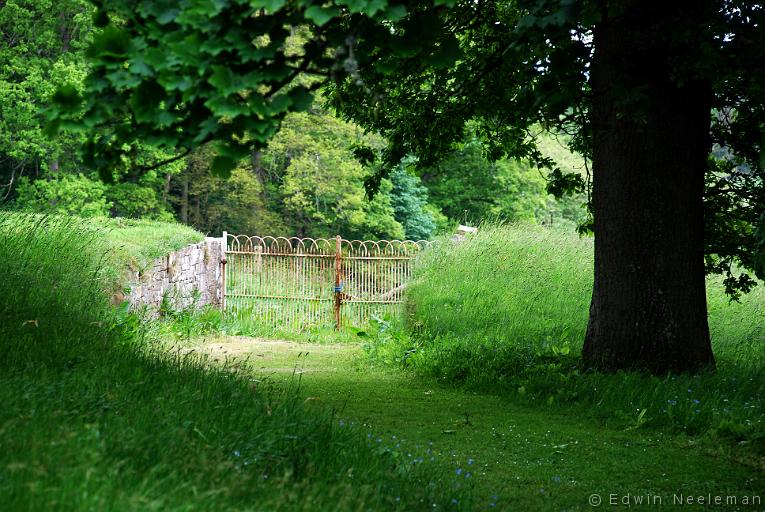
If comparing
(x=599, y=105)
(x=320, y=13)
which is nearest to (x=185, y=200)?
(x=599, y=105)

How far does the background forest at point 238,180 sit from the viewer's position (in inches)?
1026

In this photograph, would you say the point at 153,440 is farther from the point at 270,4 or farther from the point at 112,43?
the point at 270,4

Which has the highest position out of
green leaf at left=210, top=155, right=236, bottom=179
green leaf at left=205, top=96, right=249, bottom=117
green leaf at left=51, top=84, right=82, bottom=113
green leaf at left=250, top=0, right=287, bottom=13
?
green leaf at left=250, top=0, right=287, bottom=13

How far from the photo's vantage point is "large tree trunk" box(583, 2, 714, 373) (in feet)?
25.3

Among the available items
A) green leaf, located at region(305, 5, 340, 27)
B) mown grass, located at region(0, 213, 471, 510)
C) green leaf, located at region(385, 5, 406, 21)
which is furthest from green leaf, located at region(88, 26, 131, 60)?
mown grass, located at region(0, 213, 471, 510)

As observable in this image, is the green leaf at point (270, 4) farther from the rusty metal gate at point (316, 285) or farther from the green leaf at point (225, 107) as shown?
the rusty metal gate at point (316, 285)

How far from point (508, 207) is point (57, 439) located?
3384 cm

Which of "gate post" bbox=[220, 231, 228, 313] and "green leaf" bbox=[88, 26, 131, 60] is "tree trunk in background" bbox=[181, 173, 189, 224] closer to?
"gate post" bbox=[220, 231, 228, 313]

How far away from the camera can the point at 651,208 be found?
7750 mm

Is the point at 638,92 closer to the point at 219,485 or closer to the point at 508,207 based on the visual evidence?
the point at 219,485

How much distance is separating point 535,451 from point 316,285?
12.2 m

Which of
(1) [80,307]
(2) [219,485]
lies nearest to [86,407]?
(2) [219,485]

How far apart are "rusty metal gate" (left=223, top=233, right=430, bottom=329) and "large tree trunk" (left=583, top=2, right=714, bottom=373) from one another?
938cm

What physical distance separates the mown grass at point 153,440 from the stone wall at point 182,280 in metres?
5.97
